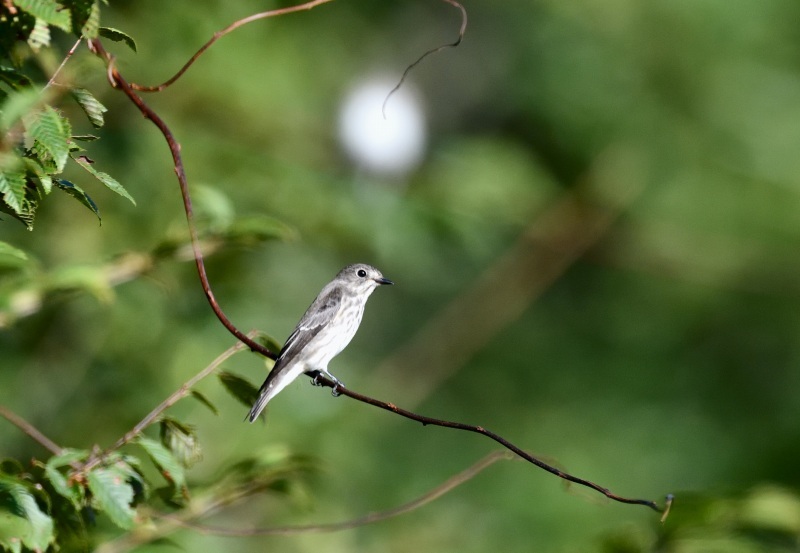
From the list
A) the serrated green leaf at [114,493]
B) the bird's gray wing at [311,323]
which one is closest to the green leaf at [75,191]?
the serrated green leaf at [114,493]

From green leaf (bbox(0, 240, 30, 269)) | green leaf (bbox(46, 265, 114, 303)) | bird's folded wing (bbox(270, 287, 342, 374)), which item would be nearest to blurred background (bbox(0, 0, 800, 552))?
bird's folded wing (bbox(270, 287, 342, 374))

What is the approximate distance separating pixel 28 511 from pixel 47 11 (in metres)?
0.96

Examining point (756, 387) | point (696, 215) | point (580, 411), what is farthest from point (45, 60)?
point (756, 387)

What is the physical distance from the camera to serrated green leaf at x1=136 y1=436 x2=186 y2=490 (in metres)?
2.31

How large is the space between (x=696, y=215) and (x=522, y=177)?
205 centimetres

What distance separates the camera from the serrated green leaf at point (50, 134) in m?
1.81

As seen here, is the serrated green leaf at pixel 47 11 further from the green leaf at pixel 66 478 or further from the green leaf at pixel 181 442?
the green leaf at pixel 181 442

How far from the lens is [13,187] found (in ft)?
6.07

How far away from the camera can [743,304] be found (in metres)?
9.73

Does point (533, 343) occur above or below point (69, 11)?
above

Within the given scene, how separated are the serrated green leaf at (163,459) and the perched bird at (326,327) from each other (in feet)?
4.33

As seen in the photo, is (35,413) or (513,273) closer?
(35,413)

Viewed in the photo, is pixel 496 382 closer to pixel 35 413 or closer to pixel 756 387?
pixel 756 387

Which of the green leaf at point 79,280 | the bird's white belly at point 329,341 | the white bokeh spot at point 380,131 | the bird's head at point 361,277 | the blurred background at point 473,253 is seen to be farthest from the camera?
the white bokeh spot at point 380,131
